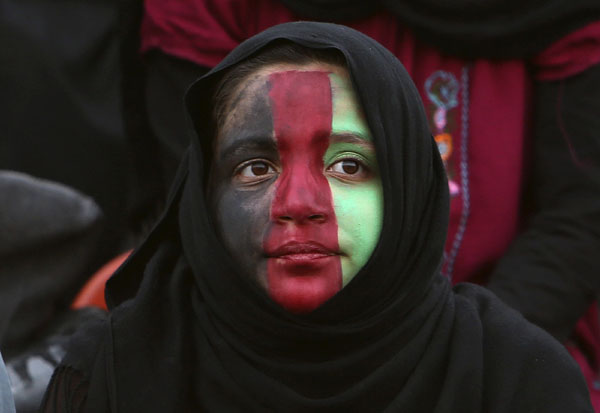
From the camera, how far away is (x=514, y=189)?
277 centimetres

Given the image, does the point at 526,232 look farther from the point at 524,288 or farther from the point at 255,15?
the point at 255,15

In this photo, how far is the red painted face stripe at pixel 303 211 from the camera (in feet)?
5.98

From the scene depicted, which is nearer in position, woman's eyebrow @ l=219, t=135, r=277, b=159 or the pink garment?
woman's eyebrow @ l=219, t=135, r=277, b=159

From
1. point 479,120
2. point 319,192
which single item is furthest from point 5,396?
point 479,120

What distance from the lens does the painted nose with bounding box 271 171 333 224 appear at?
1815 millimetres

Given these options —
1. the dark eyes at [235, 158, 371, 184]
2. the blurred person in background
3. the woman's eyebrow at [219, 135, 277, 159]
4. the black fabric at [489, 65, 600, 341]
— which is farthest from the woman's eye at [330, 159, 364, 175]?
the black fabric at [489, 65, 600, 341]

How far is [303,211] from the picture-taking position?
1.81 meters

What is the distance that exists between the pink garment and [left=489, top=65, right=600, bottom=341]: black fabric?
0.16 ft

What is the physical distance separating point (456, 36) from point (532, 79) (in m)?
0.24

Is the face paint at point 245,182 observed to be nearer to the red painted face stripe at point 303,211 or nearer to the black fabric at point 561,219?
A: the red painted face stripe at point 303,211

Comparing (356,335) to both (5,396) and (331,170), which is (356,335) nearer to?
(331,170)

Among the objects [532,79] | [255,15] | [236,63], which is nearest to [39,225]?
[255,15]

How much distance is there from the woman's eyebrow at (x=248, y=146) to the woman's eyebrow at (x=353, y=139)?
0.32 ft

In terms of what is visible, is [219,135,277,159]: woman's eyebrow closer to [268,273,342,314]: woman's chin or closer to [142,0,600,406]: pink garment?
[268,273,342,314]: woman's chin
